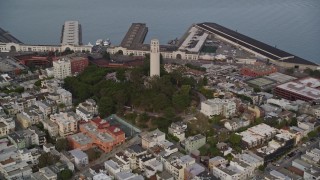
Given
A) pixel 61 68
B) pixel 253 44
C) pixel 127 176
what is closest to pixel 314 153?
pixel 127 176

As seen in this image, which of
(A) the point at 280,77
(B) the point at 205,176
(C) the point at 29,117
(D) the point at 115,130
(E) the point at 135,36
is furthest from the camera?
(E) the point at 135,36

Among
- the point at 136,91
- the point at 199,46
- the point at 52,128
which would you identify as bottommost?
the point at 52,128

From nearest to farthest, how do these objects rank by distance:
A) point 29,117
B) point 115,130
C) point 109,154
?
point 109,154 → point 115,130 → point 29,117

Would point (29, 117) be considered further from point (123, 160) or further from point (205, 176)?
point (205, 176)

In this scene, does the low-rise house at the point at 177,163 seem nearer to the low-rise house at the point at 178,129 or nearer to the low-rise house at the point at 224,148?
the low-rise house at the point at 224,148

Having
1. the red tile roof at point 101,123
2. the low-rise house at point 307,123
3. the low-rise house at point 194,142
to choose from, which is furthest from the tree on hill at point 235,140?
the red tile roof at point 101,123

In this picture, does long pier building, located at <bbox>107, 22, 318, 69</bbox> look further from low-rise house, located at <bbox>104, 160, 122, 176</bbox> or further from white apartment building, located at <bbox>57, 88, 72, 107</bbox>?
low-rise house, located at <bbox>104, 160, 122, 176</bbox>
